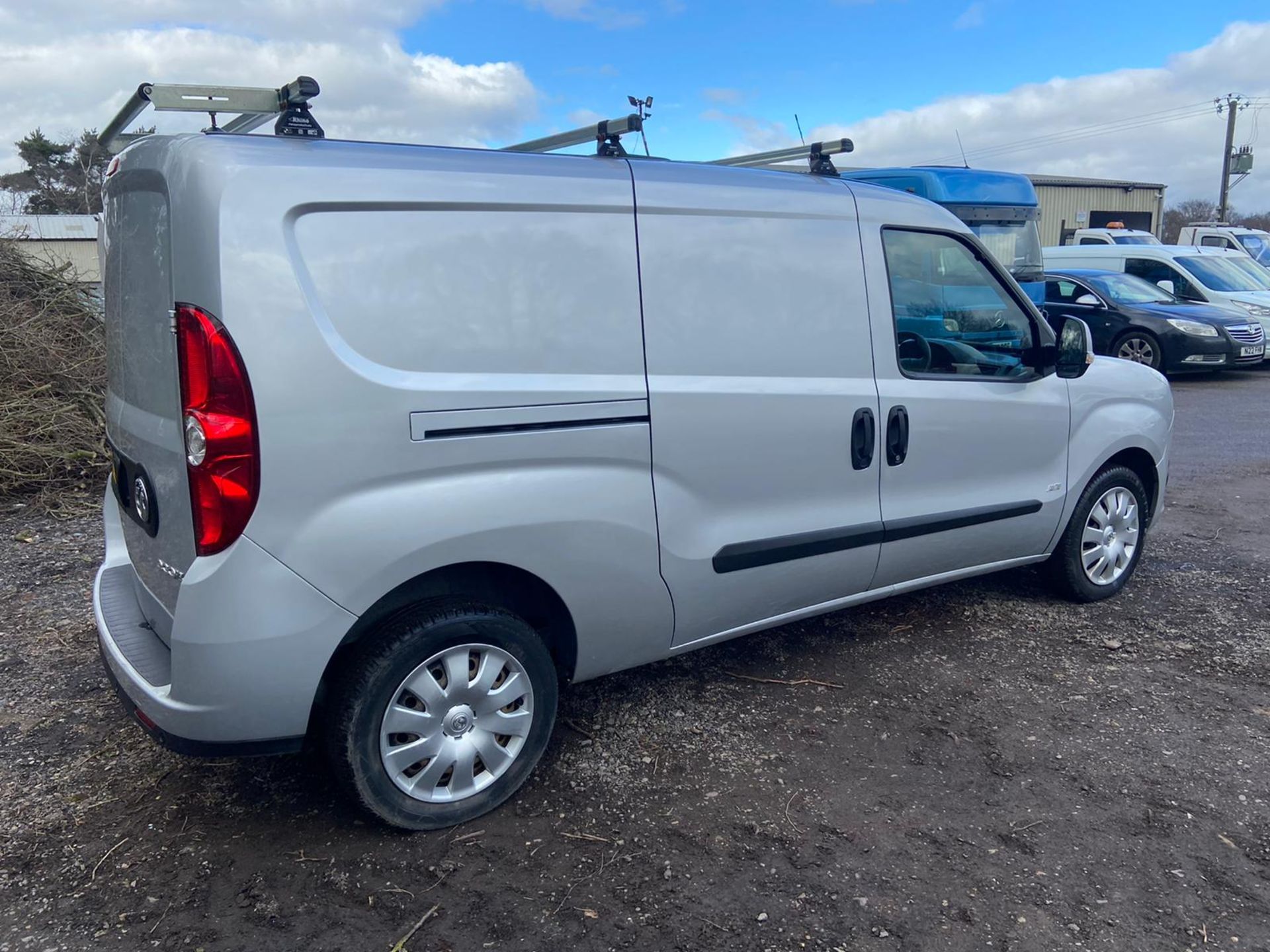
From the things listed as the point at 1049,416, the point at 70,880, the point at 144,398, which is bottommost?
the point at 70,880

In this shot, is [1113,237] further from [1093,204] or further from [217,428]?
[217,428]

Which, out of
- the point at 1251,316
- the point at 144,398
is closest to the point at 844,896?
the point at 144,398

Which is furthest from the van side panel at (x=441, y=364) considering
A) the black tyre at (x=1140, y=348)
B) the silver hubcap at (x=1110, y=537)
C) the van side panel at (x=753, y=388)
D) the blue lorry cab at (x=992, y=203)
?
the black tyre at (x=1140, y=348)

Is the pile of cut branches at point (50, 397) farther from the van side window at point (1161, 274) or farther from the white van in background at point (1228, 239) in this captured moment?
the white van in background at point (1228, 239)

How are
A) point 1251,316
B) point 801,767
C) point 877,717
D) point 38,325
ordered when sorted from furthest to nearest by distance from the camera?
point 1251,316 → point 38,325 → point 877,717 → point 801,767

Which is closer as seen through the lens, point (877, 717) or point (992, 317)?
point (877, 717)

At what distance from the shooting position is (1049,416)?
4281mm

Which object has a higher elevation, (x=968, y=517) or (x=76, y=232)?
(x=76, y=232)

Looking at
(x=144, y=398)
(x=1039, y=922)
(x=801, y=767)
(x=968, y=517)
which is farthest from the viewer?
(x=968, y=517)

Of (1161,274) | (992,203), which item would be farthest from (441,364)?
(1161,274)

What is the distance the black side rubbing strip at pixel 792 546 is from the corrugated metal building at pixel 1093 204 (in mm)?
32325

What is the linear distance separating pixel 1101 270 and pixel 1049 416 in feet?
40.7

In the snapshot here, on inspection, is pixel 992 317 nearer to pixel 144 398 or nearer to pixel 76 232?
pixel 144 398

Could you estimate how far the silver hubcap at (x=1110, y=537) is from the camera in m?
4.68
